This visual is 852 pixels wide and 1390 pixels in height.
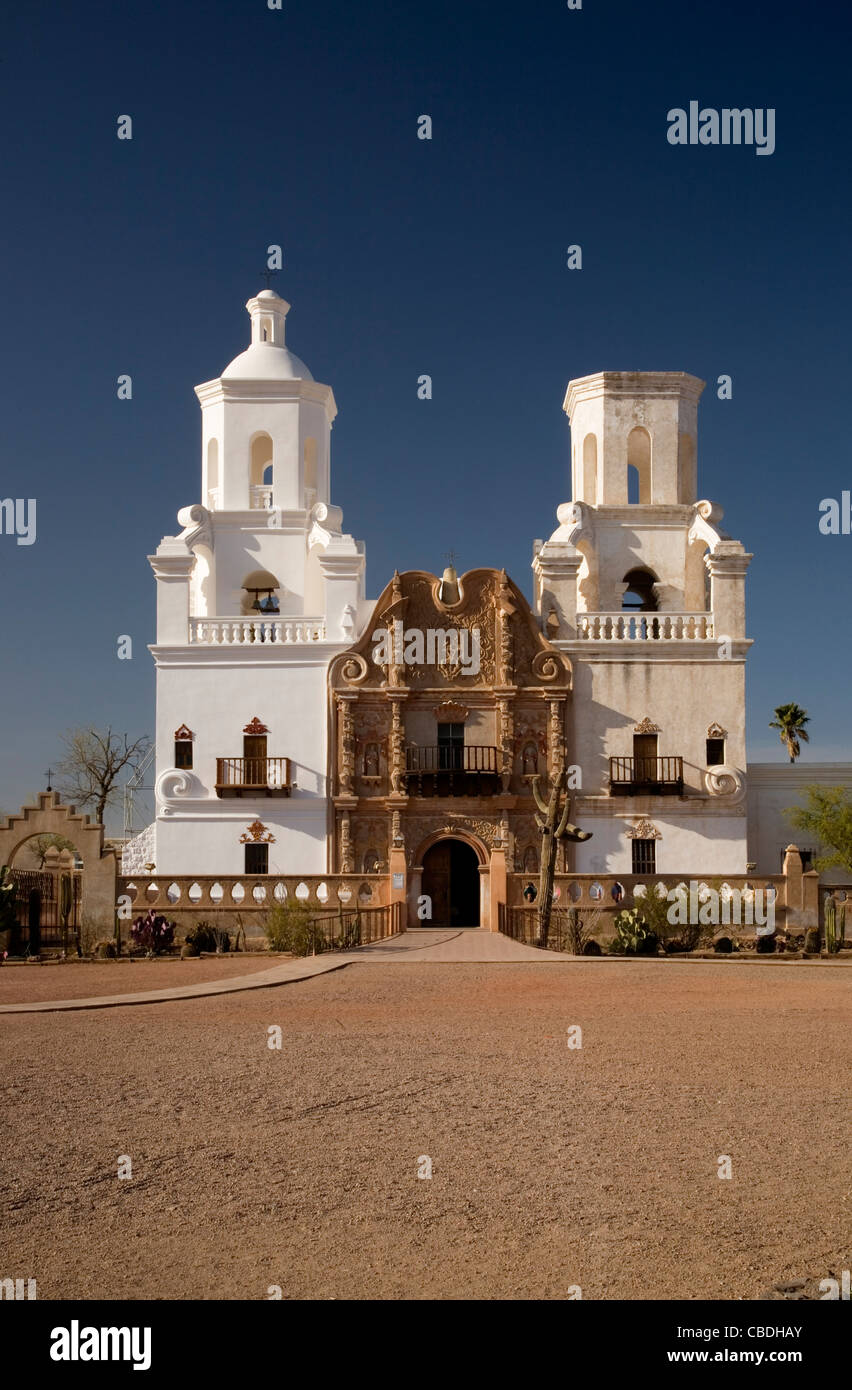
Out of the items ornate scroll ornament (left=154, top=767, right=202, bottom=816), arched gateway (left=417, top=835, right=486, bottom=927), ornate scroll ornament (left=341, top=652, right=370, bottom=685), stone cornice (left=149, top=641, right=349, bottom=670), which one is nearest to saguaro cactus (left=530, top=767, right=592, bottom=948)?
arched gateway (left=417, top=835, right=486, bottom=927)

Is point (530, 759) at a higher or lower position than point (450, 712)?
lower

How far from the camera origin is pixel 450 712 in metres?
36.5

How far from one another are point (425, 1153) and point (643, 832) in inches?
1079

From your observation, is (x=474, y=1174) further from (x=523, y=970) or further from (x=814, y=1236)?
(x=523, y=970)

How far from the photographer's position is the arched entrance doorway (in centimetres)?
3628

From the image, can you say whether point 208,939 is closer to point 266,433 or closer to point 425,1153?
point 266,433

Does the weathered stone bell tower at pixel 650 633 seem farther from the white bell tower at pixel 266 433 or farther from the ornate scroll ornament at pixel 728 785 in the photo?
the white bell tower at pixel 266 433

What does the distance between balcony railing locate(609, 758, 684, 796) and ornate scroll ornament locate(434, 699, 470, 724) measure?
4.07m

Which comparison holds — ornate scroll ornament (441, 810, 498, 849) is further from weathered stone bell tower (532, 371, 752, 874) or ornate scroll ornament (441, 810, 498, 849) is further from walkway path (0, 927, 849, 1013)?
walkway path (0, 927, 849, 1013)

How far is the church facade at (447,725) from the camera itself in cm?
3569

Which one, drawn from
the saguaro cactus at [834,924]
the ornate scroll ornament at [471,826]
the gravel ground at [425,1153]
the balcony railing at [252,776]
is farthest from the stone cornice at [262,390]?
the gravel ground at [425,1153]

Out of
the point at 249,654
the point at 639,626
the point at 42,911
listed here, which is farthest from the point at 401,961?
the point at 639,626

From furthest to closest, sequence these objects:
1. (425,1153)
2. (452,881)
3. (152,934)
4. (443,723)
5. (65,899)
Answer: (443,723)
(452,881)
(65,899)
(152,934)
(425,1153)
